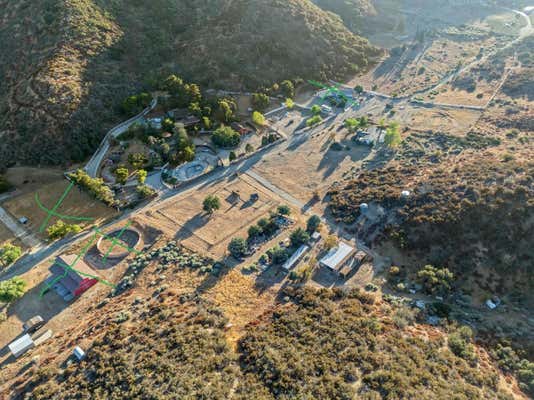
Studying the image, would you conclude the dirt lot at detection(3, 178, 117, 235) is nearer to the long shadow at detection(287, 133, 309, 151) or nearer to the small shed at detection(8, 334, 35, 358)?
the small shed at detection(8, 334, 35, 358)

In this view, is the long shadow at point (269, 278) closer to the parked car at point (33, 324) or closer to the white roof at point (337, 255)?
the white roof at point (337, 255)

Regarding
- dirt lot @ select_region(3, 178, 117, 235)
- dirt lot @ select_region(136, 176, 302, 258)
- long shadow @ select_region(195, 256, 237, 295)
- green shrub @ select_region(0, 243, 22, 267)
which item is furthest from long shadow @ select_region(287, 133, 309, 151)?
green shrub @ select_region(0, 243, 22, 267)

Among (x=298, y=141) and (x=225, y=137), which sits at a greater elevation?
(x=225, y=137)

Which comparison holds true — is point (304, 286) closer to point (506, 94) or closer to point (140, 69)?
point (140, 69)

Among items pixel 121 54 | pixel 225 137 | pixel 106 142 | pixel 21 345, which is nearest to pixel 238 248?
pixel 21 345

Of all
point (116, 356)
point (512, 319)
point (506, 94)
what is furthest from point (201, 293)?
point (506, 94)

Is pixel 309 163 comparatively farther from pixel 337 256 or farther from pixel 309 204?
pixel 337 256
